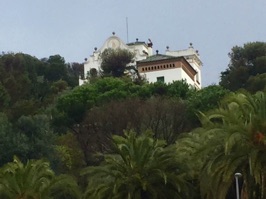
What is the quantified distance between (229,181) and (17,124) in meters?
23.9

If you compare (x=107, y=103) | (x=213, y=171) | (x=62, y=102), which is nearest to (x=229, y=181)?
(x=213, y=171)

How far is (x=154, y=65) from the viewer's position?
248 feet

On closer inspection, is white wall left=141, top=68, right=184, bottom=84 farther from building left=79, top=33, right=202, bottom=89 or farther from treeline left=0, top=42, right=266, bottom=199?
treeline left=0, top=42, right=266, bottom=199

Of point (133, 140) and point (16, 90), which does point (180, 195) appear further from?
point (16, 90)

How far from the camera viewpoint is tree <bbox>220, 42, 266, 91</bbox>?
221 feet

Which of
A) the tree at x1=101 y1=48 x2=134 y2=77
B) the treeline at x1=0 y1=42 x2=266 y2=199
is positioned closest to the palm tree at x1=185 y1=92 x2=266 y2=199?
the treeline at x1=0 y1=42 x2=266 y2=199

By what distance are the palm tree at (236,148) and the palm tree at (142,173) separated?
2112 mm

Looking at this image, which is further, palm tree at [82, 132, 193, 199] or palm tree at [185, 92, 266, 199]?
palm tree at [82, 132, 193, 199]

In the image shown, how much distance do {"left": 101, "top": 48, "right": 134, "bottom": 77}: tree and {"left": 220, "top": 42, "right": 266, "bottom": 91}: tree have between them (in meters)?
9.76

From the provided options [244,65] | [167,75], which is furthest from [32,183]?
[167,75]

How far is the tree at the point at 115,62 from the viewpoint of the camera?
73.8 meters

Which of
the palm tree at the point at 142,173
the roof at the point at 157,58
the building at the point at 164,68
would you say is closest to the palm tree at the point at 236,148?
the palm tree at the point at 142,173

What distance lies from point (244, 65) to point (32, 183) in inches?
1594

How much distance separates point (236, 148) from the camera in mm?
29078
